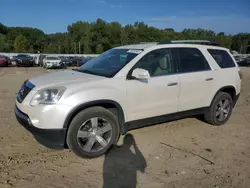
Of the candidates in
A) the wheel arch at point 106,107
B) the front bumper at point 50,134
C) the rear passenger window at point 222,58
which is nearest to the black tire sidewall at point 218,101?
the rear passenger window at point 222,58

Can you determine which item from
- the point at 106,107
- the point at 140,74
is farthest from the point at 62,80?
the point at 140,74

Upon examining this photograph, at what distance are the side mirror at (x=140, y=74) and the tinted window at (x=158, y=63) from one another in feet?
0.79

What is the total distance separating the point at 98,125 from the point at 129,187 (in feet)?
3.93

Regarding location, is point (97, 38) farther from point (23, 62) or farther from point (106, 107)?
point (106, 107)

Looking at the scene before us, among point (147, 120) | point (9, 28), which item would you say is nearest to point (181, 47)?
point (147, 120)

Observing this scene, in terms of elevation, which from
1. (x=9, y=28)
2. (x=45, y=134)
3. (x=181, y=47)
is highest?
(x=9, y=28)

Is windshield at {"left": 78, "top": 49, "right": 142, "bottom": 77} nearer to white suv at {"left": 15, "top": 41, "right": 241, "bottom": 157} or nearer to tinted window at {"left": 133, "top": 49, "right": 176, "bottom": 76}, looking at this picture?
white suv at {"left": 15, "top": 41, "right": 241, "bottom": 157}

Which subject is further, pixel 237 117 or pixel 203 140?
pixel 237 117

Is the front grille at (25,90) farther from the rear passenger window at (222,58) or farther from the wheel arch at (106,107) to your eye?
the rear passenger window at (222,58)

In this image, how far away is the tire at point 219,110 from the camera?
5.50 metres

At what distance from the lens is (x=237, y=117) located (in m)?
6.56

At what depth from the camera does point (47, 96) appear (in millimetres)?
3666

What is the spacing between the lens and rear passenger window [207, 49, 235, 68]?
18.1ft

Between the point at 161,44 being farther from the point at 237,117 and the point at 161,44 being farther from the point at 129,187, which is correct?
the point at 237,117
